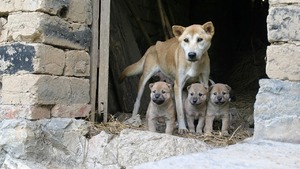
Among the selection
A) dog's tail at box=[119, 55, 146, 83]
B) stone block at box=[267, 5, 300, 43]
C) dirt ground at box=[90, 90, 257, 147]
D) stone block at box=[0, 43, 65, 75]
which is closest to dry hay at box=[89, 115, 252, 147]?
dirt ground at box=[90, 90, 257, 147]

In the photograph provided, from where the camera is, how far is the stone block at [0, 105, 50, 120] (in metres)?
4.85

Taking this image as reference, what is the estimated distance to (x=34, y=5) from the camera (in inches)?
191

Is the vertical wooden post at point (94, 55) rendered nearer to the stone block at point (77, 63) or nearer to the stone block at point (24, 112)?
the stone block at point (77, 63)

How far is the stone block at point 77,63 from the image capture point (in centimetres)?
512

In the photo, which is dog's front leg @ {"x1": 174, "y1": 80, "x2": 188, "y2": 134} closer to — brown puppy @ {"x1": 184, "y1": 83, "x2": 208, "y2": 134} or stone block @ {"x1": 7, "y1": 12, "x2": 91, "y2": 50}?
brown puppy @ {"x1": 184, "y1": 83, "x2": 208, "y2": 134}

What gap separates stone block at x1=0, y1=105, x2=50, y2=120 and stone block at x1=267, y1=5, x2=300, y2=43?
2184mm

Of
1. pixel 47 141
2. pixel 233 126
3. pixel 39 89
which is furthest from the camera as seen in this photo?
pixel 233 126

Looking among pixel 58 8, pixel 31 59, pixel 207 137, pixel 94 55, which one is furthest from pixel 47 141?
pixel 207 137

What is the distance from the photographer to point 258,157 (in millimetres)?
3047

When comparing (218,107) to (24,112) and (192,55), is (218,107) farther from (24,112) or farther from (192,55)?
(24,112)

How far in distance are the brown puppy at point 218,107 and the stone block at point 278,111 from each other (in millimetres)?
1780

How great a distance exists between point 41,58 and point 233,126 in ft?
8.25

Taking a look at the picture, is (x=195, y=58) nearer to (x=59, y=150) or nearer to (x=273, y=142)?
(x=59, y=150)

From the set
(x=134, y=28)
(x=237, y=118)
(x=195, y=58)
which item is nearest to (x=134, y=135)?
Answer: (x=195, y=58)
